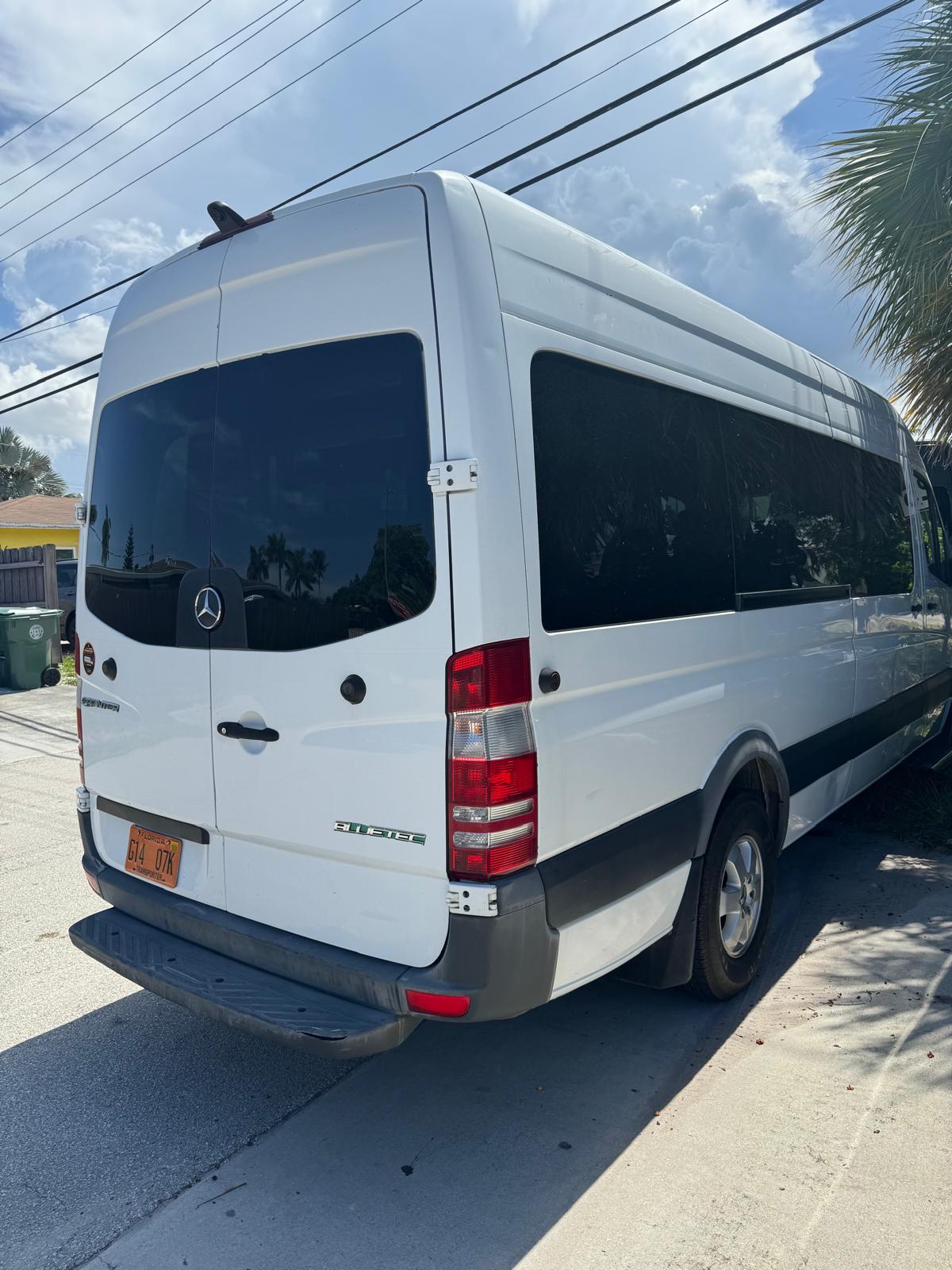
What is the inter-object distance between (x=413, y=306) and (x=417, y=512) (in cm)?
55

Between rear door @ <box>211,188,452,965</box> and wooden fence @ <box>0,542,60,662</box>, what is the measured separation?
12494mm

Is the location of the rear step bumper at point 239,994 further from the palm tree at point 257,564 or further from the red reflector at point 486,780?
the palm tree at point 257,564

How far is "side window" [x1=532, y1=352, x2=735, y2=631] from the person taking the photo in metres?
2.69

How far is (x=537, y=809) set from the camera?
100 inches

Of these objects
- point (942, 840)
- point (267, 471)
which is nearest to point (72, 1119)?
point (267, 471)

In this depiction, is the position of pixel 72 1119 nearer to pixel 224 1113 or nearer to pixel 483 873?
pixel 224 1113

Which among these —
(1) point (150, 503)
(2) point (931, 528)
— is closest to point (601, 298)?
(1) point (150, 503)

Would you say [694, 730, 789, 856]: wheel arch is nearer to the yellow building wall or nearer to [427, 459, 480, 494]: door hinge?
[427, 459, 480, 494]: door hinge

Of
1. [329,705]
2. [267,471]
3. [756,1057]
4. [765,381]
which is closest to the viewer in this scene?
[329,705]

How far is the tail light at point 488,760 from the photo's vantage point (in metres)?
2.44

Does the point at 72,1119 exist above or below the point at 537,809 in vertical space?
below

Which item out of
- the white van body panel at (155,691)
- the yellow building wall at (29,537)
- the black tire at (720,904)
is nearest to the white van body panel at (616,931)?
the black tire at (720,904)

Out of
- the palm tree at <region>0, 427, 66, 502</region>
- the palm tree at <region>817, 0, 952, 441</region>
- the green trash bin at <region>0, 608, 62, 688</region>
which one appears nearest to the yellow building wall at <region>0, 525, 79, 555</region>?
the palm tree at <region>0, 427, 66, 502</region>

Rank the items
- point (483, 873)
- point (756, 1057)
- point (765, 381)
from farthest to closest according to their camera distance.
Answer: point (765, 381)
point (756, 1057)
point (483, 873)
